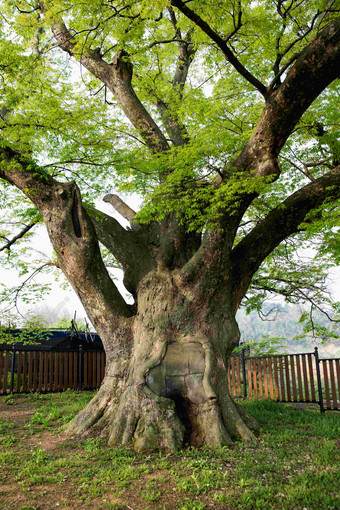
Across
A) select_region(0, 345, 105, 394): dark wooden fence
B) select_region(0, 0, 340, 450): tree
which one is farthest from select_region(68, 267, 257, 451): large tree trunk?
select_region(0, 345, 105, 394): dark wooden fence

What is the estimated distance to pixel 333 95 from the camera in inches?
368

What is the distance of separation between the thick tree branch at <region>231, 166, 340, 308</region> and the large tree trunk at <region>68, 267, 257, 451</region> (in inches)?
37.4

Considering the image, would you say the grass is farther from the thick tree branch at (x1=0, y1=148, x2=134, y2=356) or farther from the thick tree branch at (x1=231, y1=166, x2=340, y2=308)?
the thick tree branch at (x1=231, y1=166, x2=340, y2=308)

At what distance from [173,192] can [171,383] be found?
152 inches

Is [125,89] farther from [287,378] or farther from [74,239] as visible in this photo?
[287,378]

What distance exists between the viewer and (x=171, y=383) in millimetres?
5898

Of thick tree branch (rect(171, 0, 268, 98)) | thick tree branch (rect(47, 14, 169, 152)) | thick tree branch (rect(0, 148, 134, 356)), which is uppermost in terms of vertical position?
thick tree branch (rect(47, 14, 169, 152))

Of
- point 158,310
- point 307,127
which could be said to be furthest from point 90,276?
point 307,127

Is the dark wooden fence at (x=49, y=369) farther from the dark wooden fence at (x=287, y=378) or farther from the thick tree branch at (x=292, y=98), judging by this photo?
the thick tree branch at (x=292, y=98)

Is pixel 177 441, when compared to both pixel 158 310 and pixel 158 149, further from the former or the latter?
pixel 158 149

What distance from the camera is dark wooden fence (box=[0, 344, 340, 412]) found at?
30.6 feet

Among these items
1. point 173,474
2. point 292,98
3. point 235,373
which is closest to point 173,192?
point 292,98

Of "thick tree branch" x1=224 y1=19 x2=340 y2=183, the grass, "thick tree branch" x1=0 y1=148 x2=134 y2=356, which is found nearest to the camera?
the grass

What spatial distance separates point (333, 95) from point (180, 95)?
437 cm
